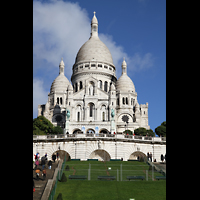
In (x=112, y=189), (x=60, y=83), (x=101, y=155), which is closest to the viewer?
(x=112, y=189)

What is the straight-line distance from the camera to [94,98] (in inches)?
3334

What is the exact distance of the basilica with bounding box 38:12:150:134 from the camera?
270 feet

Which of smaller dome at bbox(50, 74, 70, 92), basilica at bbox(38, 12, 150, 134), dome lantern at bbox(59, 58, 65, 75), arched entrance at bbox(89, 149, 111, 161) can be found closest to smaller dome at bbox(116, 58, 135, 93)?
basilica at bbox(38, 12, 150, 134)

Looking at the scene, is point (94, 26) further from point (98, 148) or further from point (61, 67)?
point (98, 148)

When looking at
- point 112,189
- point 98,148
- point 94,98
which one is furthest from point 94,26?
point 112,189

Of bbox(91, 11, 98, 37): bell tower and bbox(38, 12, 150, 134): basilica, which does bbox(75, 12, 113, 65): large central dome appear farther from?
bbox(91, 11, 98, 37): bell tower

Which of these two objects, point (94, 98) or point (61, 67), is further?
point (61, 67)

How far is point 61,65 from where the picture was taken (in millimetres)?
104562

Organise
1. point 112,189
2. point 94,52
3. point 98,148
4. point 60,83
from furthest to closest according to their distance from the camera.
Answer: point 94,52
point 60,83
point 98,148
point 112,189

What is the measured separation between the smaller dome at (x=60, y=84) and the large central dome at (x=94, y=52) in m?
7.47

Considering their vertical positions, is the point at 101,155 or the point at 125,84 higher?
the point at 125,84

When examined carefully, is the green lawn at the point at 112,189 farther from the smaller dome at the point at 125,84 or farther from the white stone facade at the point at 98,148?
the smaller dome at the point at 125,84
